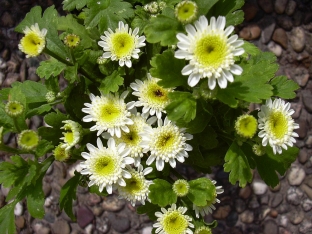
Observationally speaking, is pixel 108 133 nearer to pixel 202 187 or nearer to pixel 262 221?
pixel 202 187

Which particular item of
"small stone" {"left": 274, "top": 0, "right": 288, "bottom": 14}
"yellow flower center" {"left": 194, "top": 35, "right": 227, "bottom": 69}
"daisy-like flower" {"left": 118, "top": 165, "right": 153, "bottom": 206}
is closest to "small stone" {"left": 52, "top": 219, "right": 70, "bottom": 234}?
"daisy-like flower" {"left": 118, "top": 165, "right": 153, "bottom": 206}

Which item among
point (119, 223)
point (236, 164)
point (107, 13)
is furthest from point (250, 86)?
point (119, 223)

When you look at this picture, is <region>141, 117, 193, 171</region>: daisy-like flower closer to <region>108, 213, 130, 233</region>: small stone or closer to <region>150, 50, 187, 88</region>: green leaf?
<region>150, 50, 187, 88</region>: green leaf

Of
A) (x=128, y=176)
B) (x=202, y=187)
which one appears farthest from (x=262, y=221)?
(x=128, y=176)

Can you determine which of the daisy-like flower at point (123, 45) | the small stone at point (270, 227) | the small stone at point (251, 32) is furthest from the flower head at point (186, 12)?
the small stone at point (270, 227)

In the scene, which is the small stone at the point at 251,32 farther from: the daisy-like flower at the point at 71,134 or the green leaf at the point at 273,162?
the daisy-like flower at the point at 71,134

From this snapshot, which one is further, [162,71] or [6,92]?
[6,92]
